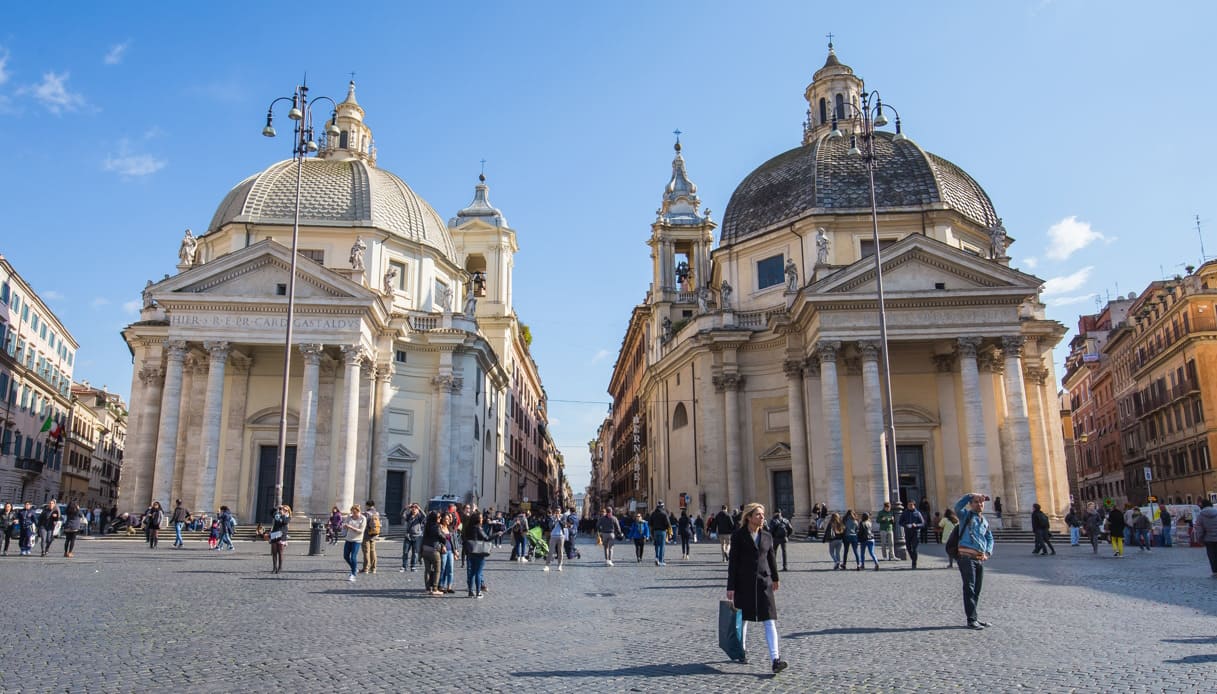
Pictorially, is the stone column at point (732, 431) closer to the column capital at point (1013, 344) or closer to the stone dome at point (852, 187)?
the stone dome at point (852, 187)

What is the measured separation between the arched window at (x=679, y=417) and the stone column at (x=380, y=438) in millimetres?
14627

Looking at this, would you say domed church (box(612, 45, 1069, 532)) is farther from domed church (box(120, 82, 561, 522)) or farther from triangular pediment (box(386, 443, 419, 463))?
triangular pediment (box(386, 443, 419, 463))

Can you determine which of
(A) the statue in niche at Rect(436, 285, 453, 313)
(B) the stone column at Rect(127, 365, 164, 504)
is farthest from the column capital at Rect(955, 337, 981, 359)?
(B) the stone column at Rect(127, 365, 164, 504)

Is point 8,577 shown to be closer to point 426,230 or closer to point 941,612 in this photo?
point 941,612

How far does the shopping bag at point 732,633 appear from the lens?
26.0 ft

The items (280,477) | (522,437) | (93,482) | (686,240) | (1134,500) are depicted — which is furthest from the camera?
(93,482)

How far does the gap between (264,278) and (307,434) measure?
6.54m

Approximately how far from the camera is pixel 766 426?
38.4 m

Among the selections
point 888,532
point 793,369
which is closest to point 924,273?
point 793,369

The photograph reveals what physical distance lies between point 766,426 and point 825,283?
8.38m

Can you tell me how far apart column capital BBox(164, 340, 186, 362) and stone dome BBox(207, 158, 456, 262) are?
8614mm

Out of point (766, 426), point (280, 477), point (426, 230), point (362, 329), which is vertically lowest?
point (280, 477)

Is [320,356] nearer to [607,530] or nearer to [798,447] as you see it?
[607,530]

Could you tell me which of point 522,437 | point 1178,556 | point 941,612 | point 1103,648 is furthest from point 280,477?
point 522,437
